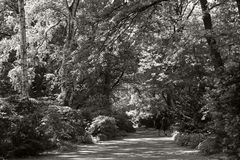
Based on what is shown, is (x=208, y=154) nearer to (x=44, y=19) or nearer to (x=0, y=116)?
(x=0, y=116)

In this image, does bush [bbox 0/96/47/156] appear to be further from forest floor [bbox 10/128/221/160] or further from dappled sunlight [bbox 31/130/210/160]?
dappled sunlight [bbox 31/130/210/160]

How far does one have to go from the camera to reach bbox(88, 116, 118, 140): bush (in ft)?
87.3

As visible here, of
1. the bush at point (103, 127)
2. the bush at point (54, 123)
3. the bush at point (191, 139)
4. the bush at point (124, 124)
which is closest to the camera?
Answer: the bush at point (54, 123)

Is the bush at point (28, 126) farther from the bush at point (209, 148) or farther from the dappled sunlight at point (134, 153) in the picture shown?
the bush at point (209, 148)

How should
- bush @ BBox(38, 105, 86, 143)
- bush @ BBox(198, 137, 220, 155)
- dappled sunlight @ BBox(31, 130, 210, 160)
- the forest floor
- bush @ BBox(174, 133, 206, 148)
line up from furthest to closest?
bush @ BBox(174, 133, 206, 148) < bush @ BBox(38, 105, 86, 143) < dappled sunlight @ BBox(31, 130, 210, 160) < the forest floor < bush @ BBox(198, 137, 220, 155)

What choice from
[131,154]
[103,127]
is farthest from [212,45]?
[103,127]

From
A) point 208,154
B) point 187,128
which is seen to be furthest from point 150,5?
point 187,128

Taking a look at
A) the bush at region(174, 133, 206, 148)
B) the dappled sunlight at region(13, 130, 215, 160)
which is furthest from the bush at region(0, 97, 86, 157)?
Answer: the bush at region(174, 133, 206, 148)

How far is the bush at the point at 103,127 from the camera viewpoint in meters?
26.6

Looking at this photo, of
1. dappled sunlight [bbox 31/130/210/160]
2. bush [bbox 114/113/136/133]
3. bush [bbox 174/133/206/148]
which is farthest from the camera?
bush [bbox 114/113/136/133]

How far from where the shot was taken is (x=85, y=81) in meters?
29.9

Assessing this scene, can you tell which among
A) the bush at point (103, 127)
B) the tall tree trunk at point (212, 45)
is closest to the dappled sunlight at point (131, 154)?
the tall tree trunk at point (212, 45)

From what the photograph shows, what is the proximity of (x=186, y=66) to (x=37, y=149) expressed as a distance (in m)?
8.40

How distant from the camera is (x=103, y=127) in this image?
2773 centimetres
